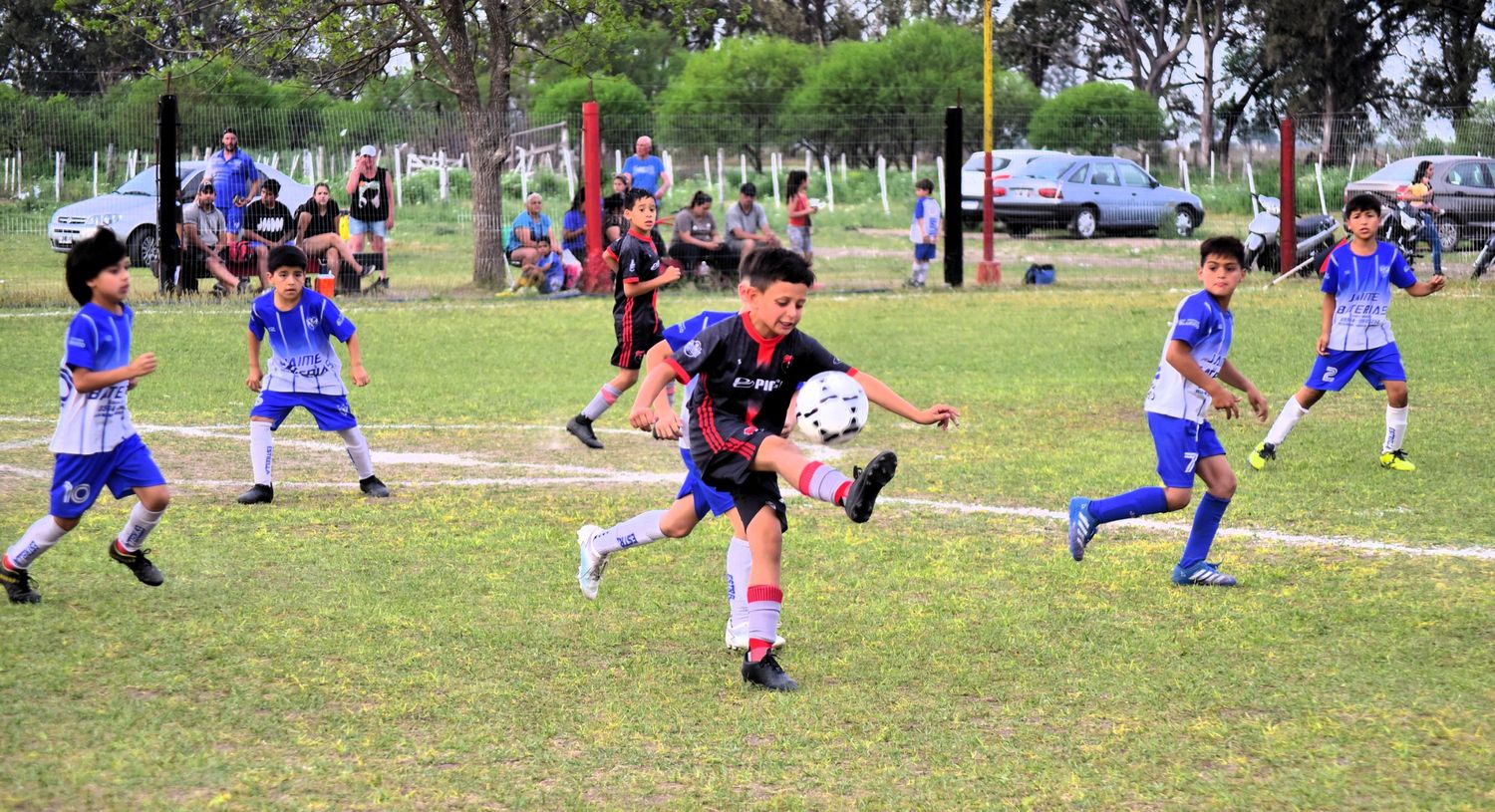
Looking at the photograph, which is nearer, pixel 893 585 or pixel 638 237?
pixel 893 585

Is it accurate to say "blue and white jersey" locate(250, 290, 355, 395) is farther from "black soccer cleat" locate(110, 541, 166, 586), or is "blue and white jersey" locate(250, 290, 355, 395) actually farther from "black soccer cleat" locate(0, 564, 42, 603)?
"black soccer cleat" locate(0, 564, 42, 603)

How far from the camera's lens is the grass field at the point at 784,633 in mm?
4609

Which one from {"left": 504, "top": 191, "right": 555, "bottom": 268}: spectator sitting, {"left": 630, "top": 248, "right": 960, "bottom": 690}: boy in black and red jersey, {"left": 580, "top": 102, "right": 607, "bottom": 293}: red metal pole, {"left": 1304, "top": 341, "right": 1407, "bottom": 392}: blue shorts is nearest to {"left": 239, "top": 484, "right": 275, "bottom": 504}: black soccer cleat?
{"left": 630, "top": 248, "right": 960, "bottom": 690}: boy in black and red jersey

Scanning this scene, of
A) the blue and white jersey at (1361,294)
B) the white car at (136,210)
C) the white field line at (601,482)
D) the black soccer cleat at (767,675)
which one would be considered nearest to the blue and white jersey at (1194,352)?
the white field line at (601,482)

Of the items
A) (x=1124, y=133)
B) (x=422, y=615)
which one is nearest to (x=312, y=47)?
(x=1124, y=133)

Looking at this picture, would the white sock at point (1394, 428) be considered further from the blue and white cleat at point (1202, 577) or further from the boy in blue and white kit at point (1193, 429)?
the blue and white cleat at point (1202, 577)

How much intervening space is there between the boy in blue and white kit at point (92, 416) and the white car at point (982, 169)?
2215cm

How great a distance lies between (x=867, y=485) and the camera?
17.2 feet

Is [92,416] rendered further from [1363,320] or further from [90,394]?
[1363,320]

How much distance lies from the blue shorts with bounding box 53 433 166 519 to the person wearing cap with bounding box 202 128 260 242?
43.8 ft

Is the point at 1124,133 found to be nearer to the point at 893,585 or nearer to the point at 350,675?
the point at 893,585

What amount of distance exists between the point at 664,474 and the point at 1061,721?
16.2ft

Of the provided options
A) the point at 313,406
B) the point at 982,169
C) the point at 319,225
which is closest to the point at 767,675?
the point at 313,406

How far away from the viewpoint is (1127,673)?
559cm
